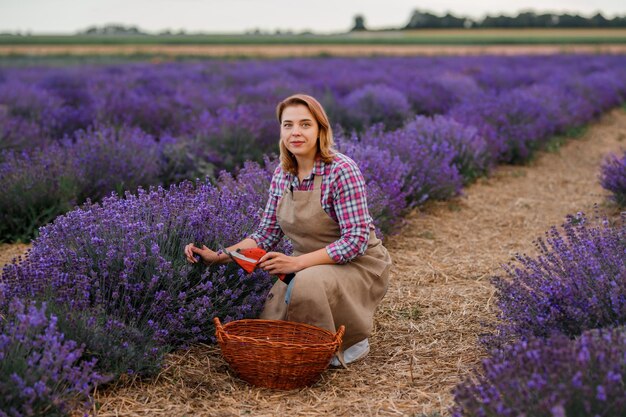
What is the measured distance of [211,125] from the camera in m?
7.36

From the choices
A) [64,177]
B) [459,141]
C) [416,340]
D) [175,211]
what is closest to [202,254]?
[175,211]

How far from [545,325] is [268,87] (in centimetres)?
857

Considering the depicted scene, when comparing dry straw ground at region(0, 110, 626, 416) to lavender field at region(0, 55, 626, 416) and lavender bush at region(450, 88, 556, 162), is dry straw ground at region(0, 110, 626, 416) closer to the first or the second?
lavender field at region(0, 55, 626, 416)

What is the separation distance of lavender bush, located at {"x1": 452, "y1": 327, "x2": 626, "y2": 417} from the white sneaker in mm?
996

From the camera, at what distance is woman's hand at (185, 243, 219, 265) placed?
9.97 ft

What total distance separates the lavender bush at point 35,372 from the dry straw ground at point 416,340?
306 millimetres

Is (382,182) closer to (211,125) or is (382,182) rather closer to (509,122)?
(211,125)

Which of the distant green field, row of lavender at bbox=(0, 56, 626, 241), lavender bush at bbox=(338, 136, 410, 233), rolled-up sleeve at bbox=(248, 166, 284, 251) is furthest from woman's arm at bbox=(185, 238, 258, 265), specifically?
the distant green field

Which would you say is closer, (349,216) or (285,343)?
(285,343)

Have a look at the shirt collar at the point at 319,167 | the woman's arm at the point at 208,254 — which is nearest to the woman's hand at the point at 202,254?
the woman's arm at the point at 208,254

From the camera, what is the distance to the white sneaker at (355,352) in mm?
3187

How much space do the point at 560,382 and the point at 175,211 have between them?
1.91m

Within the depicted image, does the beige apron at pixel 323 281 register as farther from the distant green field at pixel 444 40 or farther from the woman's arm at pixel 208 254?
the distant green field at pixel 444 40

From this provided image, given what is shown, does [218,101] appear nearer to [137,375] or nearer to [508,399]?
[137,375]
